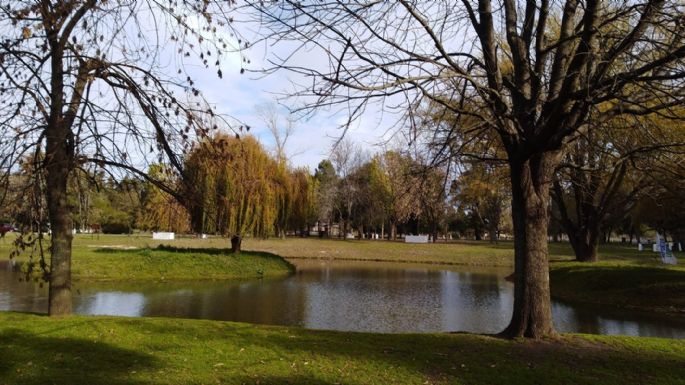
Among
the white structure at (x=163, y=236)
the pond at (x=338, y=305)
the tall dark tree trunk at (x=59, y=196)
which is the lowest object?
the pond at (x=338, y=305)

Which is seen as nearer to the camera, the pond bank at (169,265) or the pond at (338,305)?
the pond at (338,305)

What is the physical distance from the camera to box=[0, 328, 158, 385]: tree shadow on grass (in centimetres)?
559

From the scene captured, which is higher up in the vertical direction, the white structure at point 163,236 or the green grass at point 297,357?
the white structure at point 163,236

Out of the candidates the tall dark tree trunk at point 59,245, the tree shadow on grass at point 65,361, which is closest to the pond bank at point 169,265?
the tall dark tree trunk at point 59,245

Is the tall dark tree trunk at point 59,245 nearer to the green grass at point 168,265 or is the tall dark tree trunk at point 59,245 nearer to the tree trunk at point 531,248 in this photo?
the tree trunk at point 531,248

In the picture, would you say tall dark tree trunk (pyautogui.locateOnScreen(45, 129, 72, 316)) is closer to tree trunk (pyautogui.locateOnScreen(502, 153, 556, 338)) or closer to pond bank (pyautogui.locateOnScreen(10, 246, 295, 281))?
tree trunk (pyautogui.locateOnScreen(502, 153, 556, 338))

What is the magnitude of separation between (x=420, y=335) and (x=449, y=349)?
112cm

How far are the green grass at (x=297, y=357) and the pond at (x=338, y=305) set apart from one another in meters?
4.88

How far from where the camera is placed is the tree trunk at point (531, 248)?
791 cm

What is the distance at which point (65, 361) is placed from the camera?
20.5 ft

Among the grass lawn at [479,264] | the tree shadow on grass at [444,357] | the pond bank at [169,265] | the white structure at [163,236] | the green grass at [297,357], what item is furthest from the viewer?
the white structure at [163,236]

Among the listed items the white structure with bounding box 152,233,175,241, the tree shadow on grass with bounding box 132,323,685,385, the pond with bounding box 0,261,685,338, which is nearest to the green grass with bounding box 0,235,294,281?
the pond with bounding box 0,261,685,338

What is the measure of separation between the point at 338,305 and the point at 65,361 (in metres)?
10.8

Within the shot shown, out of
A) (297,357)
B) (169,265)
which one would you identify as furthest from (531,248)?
(169,265)
